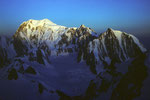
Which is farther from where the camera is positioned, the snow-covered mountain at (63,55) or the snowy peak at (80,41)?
the snowy peak at (80,41)

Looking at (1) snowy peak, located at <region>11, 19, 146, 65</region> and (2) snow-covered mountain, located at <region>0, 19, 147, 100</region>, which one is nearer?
(2) snow-covered mountain, located at <region>0, 19, 147, 100</region>

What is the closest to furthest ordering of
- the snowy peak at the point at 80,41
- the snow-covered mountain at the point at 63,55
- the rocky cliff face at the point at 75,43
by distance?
1. the snow-covered mountain at the point at 63,55
2. the rocky cliff face at the point at 75,43
3. the snowy peak at the point at 80,41

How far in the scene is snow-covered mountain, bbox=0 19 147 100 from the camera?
5238 centimetres

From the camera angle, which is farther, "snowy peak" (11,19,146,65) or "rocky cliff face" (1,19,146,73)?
"snowy peak" (11,19,146,65)

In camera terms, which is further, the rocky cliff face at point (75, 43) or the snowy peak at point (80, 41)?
the snowy peak at point (80, 41)

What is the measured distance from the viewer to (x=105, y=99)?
2425cm

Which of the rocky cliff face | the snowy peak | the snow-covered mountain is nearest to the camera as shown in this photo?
the snow-covered mountain

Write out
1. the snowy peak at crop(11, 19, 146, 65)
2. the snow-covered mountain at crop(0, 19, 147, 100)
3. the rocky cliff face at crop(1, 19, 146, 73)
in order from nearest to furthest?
the snow-covered mountain at crop(0, 19, 147, 100) → the rocky cliff face at crop(1, 19, 146, 73) → the snowy peak at crop(11, 19, 146, 65)

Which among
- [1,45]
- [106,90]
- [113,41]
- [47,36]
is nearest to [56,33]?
[47,36]

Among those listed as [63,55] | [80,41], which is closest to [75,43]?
[80,41]

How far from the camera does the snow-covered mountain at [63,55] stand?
52.4 metres

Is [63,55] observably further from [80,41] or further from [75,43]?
[80,41]

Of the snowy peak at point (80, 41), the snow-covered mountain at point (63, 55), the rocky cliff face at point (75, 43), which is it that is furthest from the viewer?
the snowy peak at point (80, 41)

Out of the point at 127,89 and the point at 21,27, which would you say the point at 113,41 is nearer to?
the point at 127,89
